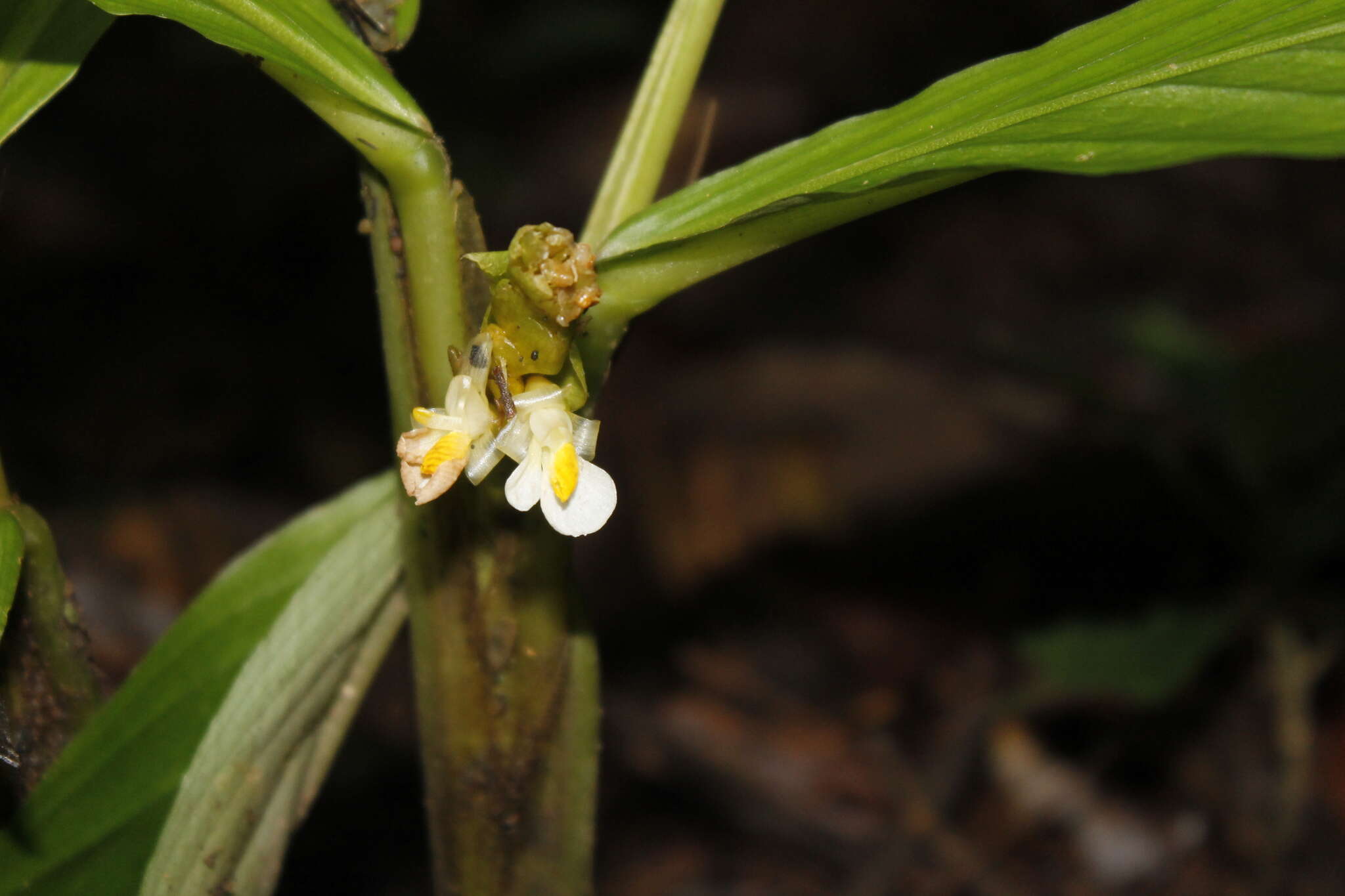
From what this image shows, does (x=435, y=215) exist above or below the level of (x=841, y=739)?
below

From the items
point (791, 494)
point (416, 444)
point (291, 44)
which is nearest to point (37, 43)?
point (291, 44)

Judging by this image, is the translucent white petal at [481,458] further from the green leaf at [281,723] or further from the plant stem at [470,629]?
the green leaf at [281,723]

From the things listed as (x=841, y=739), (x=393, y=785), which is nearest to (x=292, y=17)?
(x=393, y=785)

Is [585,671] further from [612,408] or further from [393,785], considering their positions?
[612,408]

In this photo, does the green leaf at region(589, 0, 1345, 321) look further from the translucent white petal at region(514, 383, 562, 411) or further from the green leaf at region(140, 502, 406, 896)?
the green leaf at region(140, 502, 406, 896)

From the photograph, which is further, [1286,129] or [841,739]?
[841,739]

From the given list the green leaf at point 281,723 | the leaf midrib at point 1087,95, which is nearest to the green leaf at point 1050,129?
the leaf midrib at point 1087,95

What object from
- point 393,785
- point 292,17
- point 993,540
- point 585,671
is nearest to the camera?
point 292,17

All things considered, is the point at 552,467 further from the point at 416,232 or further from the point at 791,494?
the point at 791,494
